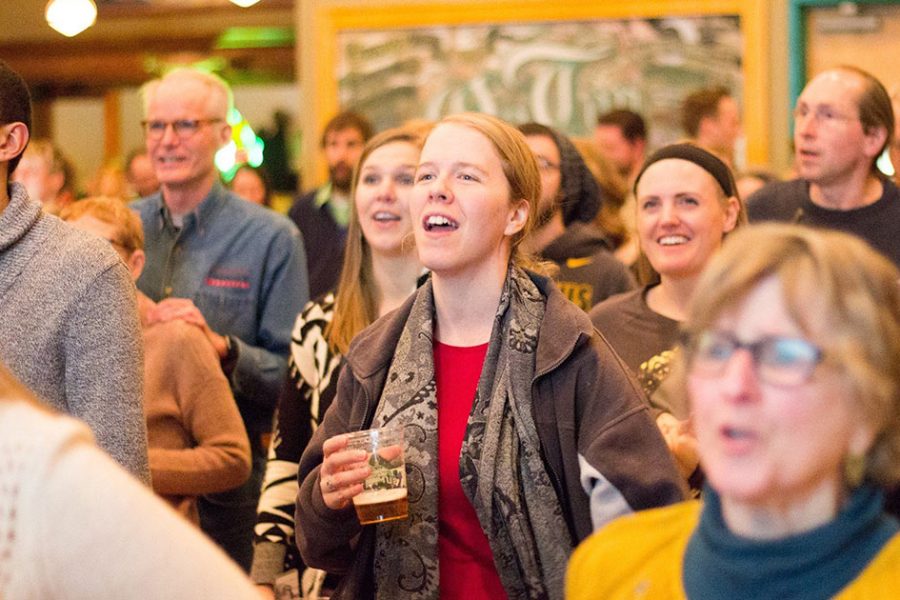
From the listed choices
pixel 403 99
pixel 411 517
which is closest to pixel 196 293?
pixel 411 517

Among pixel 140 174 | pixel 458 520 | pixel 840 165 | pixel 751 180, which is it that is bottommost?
pixel 458 520

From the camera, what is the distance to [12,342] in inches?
104

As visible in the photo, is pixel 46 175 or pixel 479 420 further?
pixel 46 175

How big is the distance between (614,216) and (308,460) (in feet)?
10.5

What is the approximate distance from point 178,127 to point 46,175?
2237mm

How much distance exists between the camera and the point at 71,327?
267 cm

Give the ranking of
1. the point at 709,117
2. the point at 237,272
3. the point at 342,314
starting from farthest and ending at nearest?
1. the point at 709,117
2. the point at 237,272
3. the point at 342,314

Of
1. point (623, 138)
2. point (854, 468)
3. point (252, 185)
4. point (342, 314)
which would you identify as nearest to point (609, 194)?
point (623, 138)

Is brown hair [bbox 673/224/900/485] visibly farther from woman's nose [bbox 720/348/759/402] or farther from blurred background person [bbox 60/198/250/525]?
blurred background person [bbox 60/198/250/525]

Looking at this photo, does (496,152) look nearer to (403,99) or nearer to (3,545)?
(3,545)

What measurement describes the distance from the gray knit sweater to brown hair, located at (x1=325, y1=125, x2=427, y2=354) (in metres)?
0.81

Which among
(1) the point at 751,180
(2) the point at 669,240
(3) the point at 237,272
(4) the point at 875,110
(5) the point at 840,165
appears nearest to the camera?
(2) the point at 669,240

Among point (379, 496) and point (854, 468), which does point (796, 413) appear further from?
point (379, 496)

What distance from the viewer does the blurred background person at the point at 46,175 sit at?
640 cm
